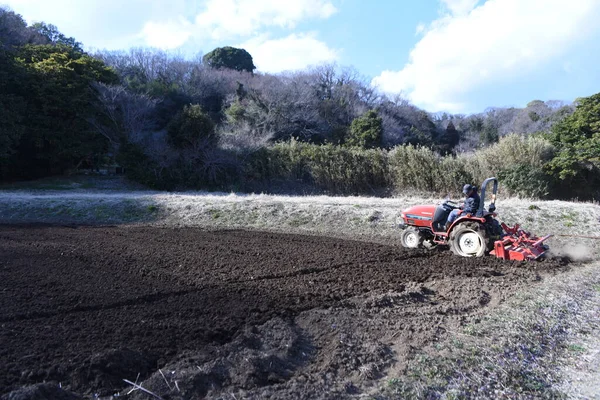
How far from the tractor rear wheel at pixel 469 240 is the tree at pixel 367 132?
75.0ft

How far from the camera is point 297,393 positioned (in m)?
3.69

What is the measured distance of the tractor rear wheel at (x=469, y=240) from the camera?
28.7 feet

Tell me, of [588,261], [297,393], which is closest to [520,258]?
[588,261]

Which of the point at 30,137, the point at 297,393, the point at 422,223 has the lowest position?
the point at 297,393

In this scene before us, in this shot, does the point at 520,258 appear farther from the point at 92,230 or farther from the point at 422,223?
the point at 92,230

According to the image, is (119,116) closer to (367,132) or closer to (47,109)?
(47,109)

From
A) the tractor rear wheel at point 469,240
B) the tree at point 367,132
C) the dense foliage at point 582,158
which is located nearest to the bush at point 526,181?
the dense foliage at point 582,158

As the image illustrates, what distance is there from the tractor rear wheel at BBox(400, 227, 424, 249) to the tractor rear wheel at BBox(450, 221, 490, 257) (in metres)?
0.80

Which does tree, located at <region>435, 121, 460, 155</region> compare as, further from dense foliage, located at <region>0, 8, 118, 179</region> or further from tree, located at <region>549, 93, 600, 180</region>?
dense foliage, located at <region>0, 8, 118, 179</region>

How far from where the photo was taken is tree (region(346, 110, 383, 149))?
32.1 metres

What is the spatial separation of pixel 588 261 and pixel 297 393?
7.70m

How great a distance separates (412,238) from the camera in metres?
9.95

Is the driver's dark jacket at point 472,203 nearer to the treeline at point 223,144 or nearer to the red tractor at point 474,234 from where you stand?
the red tractor at point 474,234

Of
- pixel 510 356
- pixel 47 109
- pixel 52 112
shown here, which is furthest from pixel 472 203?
pixel 52 112
